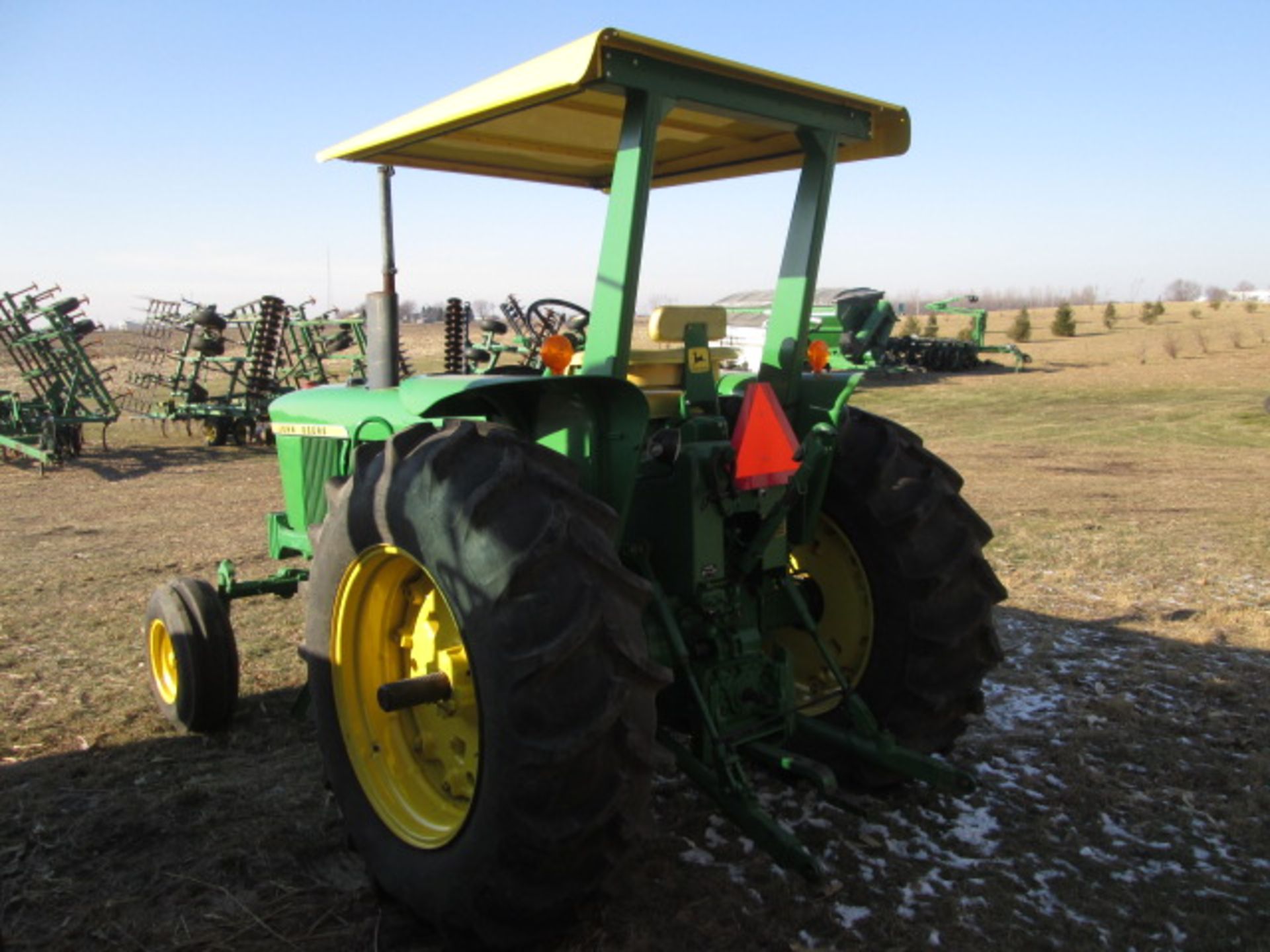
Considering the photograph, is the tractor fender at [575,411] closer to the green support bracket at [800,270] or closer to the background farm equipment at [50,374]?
the green support bracket at [800,270]

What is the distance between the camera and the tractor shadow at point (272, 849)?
2.76 m

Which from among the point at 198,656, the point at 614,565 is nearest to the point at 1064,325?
the point at 198,656

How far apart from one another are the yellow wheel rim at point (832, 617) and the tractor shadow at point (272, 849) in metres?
0.40

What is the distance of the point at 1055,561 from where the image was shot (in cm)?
704

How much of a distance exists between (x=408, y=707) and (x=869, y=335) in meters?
23.9

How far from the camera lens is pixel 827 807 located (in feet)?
11.6

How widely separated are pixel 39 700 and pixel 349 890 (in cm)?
245

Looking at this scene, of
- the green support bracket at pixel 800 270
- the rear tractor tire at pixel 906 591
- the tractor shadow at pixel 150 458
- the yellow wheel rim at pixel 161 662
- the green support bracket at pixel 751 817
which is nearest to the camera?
the green support bracket at pixel 751 817

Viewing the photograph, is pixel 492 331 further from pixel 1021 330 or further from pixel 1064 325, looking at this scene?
pixel 1064 325

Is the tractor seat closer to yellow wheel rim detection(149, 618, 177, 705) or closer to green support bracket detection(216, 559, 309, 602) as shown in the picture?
green support bracket detection(216, 559, 309, 602)

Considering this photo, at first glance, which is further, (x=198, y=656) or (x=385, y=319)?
(x=198, y=656)

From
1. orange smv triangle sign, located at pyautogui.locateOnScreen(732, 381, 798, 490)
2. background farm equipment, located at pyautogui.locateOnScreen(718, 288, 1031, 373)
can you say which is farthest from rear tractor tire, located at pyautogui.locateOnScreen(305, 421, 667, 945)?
background farm equipment, located at pyautogui.locateOnScreen(718, 288, 1031, 373)

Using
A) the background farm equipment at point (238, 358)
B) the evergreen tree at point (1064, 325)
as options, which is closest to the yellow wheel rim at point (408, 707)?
the background farm equipment at point (238, 358)

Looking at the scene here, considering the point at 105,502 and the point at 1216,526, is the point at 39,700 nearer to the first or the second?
the point at 105,502
